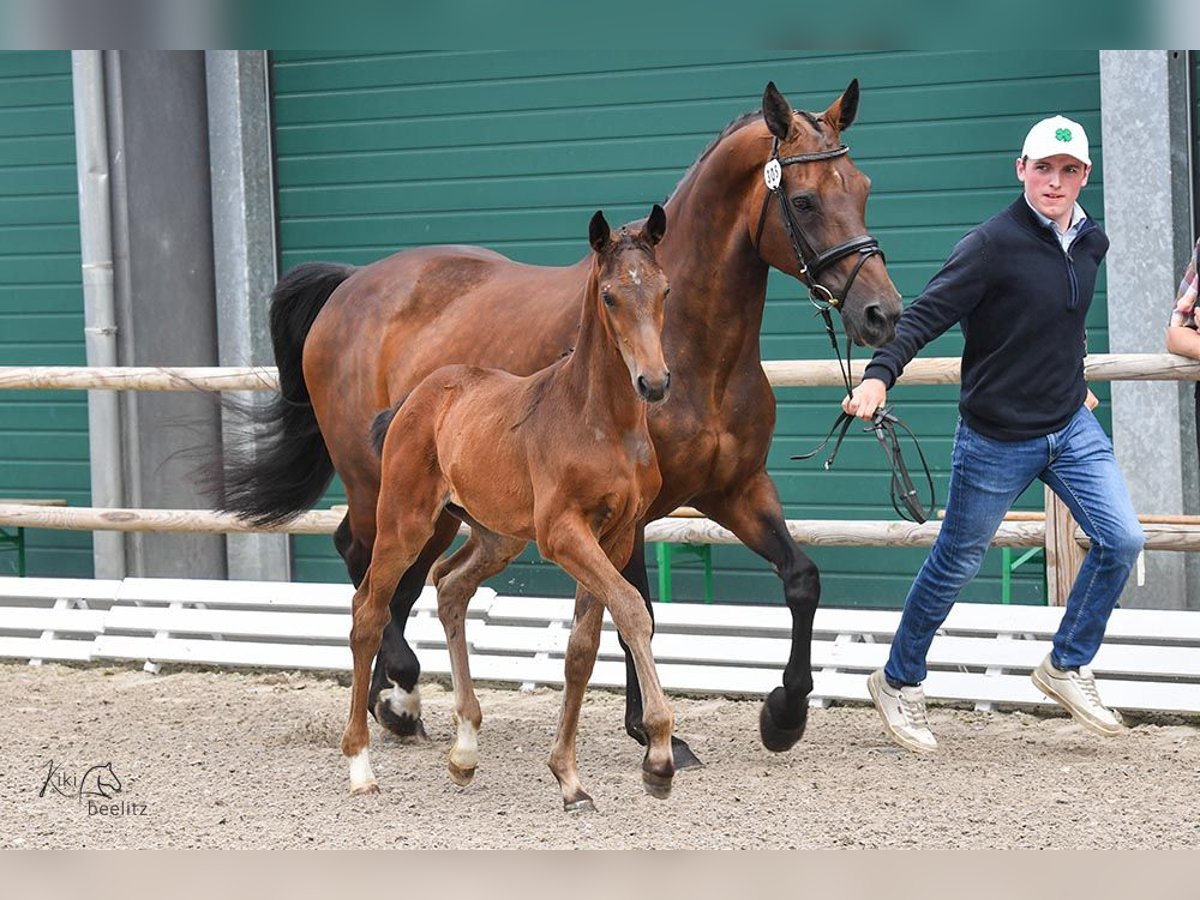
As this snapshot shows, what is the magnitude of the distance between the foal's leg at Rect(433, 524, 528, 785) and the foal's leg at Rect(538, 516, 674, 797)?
2.32 ft

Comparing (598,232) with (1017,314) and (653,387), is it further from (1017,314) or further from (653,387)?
(1017,314)

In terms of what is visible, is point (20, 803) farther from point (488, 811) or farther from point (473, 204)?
point (473, 204)

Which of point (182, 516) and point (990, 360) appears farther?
point (182, 516)

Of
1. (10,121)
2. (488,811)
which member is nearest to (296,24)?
(488,811)

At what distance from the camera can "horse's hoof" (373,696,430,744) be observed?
5.49m

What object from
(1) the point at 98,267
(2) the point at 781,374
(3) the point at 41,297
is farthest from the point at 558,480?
(3) the point at 41,297

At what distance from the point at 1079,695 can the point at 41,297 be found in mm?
7023

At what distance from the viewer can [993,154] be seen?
7.55 m

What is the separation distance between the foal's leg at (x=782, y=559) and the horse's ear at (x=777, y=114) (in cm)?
106

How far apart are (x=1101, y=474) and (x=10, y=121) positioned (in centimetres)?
743

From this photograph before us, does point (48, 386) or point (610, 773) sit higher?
point (48, 386)

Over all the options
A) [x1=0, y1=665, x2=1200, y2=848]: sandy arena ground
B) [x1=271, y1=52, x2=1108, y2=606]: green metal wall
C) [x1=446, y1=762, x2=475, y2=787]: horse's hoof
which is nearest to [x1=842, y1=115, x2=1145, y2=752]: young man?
[x1=0, y1=665, x2=1200, y2=848]: sandy arena ground

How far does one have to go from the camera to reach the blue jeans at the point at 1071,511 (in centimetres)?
457

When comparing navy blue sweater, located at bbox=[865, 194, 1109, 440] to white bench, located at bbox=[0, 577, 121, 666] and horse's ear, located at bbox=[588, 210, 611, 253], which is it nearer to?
horse's ear, located at bbox=[588, 210, 611, 253]
